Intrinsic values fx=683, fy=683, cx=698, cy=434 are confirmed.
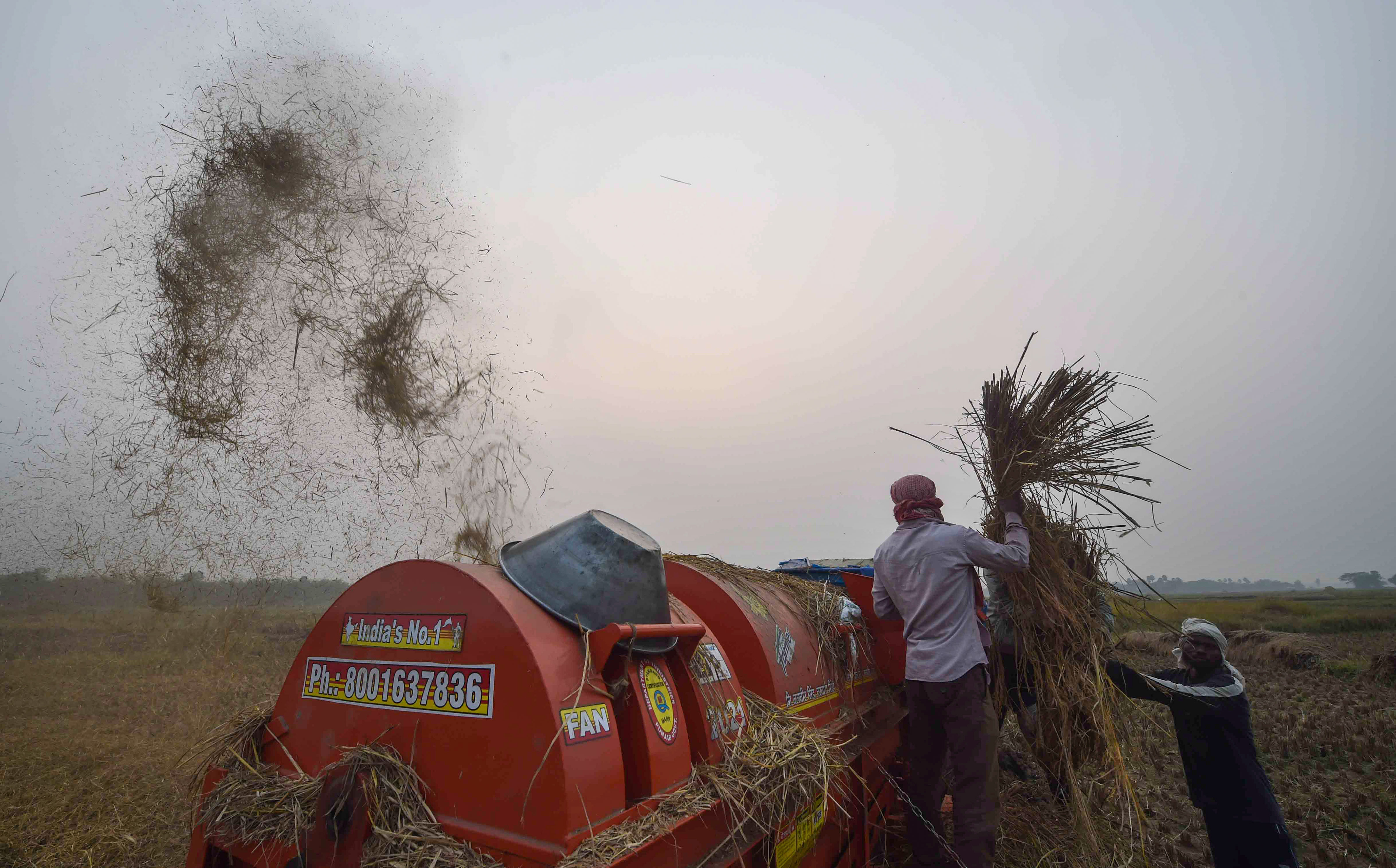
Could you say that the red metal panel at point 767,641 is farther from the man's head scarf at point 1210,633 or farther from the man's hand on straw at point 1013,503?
the man's head scarf at point 1210,633

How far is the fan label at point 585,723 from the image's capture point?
7.34 feet

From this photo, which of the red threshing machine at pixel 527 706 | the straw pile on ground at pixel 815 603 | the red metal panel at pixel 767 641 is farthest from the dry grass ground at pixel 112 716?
the straw pile on ground at pixel 815 603

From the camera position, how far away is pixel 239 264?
18.2 ft

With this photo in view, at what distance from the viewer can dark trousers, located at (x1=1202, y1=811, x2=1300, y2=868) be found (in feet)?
13.1

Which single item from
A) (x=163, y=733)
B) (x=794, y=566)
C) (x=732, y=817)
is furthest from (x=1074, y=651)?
(x=163, y=733)

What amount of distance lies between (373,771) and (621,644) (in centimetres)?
97

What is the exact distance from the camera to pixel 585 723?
232cm

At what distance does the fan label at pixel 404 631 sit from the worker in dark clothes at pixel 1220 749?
13.4 feet

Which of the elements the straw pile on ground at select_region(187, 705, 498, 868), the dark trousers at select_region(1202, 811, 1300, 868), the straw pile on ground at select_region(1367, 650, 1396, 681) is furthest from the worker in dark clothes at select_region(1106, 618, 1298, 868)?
the straw pile on ground at select_region(1367, 650, 1396, 681)

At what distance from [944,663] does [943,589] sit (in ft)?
1.33

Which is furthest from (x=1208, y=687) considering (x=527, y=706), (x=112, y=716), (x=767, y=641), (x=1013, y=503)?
(x=112, y=716)

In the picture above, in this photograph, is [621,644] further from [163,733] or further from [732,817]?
[163,733]

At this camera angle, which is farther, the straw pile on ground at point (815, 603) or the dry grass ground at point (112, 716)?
the dry grass ground at point (112, 716)

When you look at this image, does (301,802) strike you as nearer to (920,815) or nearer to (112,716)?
(920,815)
